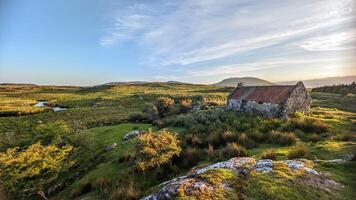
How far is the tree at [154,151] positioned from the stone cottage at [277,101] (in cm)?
1660

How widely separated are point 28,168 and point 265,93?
92.5 feet

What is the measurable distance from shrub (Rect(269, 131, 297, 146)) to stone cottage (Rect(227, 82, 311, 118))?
10.2 meters

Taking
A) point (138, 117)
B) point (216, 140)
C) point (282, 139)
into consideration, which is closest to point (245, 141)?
point (216, 140)

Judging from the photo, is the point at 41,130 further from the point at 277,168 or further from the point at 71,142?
the point at 277,168

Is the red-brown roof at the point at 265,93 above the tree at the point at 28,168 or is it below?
above

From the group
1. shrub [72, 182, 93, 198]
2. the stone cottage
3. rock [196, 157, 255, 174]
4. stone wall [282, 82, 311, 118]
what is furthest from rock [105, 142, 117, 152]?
stone wall [282, 82, 311, 118]

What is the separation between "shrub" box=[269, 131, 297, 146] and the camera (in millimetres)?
17406

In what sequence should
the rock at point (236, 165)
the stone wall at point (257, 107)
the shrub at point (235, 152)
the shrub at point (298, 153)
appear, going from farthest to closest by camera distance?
the stone wall at point (257, 107) < the shrub at point (235, 152) < the shrub at point (298, 153) < the rock at point (236, 165)

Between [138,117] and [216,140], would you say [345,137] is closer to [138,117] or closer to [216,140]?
[216,140]

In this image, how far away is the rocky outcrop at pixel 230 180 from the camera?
311 inches

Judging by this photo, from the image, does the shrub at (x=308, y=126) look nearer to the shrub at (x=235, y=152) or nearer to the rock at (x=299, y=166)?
the shrub at (x=235, y=152)

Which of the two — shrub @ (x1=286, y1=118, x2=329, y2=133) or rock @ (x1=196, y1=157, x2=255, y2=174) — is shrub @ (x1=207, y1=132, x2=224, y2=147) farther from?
rock @ (x1=196, y1=157, x2=255, y2=174)

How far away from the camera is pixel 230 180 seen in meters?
8.75

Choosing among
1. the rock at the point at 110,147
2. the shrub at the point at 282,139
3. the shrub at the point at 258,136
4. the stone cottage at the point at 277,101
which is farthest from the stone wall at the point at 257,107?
the rock at the point at 110,147
